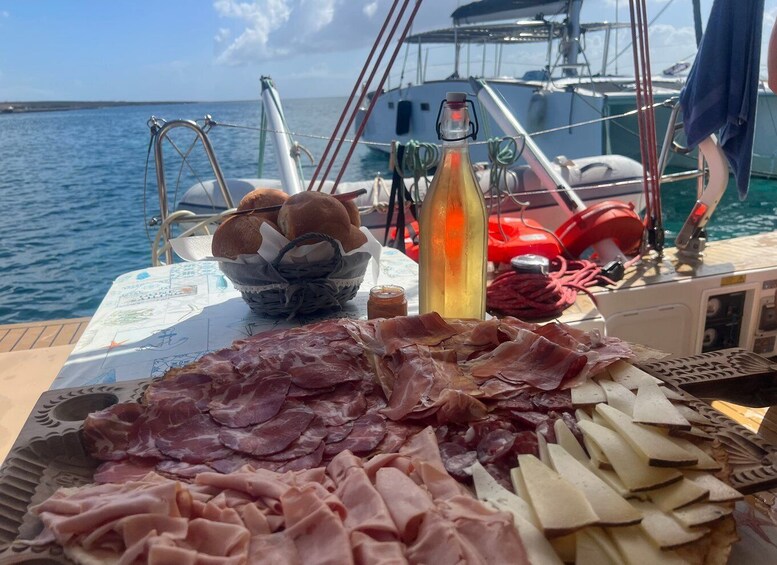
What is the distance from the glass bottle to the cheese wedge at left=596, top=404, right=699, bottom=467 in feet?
1.80

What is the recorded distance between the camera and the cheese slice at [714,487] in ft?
2.07

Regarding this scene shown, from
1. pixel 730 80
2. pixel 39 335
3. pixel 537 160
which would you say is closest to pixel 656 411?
pixel 730 80

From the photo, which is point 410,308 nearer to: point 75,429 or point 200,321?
point 200,321

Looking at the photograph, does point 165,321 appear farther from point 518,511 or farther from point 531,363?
point 518,511

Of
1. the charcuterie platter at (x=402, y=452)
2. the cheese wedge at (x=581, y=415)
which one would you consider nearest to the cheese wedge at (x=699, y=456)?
the charcuterie platter at (x=402, y=452)

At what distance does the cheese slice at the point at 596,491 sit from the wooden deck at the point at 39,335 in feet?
11.5

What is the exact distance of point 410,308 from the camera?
1581mm

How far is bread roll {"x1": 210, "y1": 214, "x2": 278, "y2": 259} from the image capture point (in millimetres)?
1367

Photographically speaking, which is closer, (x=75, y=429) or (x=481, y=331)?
(x=75, y=429)

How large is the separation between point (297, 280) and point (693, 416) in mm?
885

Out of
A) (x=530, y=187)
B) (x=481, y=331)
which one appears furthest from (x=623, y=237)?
(x=530, y=187)

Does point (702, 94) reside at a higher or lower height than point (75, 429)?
higher

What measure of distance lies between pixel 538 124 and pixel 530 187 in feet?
24.4

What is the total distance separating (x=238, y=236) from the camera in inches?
54.4
